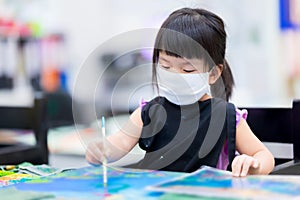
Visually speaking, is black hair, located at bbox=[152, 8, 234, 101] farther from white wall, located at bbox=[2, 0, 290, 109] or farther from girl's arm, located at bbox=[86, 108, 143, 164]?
white wall, located at bbox=[2, 0, 290, 109]

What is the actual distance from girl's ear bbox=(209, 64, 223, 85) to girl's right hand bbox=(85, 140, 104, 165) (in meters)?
0.27

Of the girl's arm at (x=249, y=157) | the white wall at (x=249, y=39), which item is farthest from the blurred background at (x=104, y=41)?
the girl's arm at (x=249, y=157)

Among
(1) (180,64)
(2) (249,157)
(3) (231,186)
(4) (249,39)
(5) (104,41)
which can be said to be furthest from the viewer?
(5) (104,41)

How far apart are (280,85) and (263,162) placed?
1.46m

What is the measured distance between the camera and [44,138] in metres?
1.52

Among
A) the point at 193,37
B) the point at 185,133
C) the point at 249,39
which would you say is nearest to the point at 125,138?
the point at 185,133

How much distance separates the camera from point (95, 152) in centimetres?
81

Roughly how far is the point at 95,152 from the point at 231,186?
0.25m

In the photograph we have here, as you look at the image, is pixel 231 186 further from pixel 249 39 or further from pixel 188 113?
pixel 249 39

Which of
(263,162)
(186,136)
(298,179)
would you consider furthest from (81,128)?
(298,179)

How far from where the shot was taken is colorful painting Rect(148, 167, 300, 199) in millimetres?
596

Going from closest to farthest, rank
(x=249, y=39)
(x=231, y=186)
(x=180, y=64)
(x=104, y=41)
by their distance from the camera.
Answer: (x=231, y=186) → (x=180, y=64) → (x=249, y=39) → (x=104, y=41)

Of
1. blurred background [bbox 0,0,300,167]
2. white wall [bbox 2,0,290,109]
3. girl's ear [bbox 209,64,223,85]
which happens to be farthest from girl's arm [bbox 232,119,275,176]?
white wall [bbox 2,0,290,109]

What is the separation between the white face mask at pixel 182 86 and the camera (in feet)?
2.96
